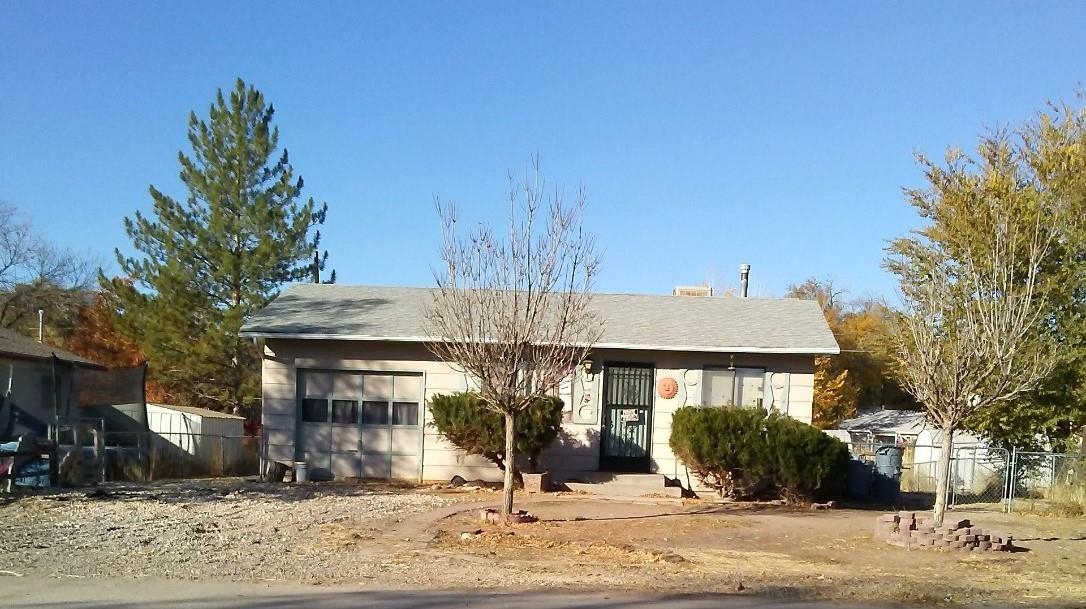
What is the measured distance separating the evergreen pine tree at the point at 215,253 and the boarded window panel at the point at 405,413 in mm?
12098

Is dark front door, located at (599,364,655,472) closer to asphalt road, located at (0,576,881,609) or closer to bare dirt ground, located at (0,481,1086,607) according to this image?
bare dirt ground, located at (0,481,1086,607)

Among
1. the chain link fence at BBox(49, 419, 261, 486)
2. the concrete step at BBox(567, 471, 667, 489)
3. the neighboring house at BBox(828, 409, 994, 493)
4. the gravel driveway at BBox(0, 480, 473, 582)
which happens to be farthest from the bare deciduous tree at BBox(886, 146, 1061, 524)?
the chain link fence at BBox(49, 419, 261, 486)

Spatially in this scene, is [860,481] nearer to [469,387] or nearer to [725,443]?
[725,443]

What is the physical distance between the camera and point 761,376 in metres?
18.1

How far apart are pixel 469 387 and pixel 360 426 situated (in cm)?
233

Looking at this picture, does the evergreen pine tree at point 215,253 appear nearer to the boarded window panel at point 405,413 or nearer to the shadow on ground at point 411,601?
the boarded window panel at point 405,413

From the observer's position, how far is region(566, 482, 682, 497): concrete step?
16.5 meters

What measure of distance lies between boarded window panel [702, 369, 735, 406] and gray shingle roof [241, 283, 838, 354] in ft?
2.23

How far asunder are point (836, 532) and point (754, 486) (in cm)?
323

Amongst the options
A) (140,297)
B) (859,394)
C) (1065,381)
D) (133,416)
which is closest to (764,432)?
(1065,381)

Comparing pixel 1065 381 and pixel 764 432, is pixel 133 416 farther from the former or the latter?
pixel 1065 381

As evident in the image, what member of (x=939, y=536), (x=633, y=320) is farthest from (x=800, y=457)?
(x=633, y=320)

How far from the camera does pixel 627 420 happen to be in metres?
18.1

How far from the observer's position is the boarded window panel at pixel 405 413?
18.4m
